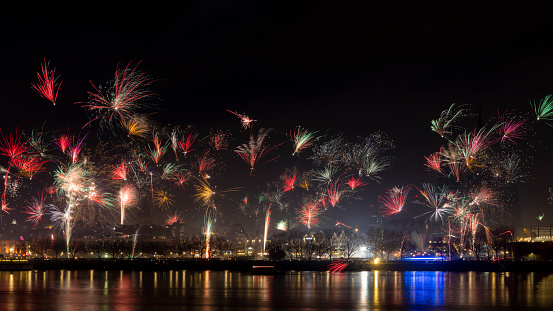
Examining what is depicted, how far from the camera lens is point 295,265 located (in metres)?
96.6

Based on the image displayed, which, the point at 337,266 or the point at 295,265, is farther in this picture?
the point at 295,265

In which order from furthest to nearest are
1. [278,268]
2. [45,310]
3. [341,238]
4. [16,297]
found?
[341,238] → [278,268] → [16,297] → [45,310]

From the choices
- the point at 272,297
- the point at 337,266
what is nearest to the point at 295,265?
the point at 337,266

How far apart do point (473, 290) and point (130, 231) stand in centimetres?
14652

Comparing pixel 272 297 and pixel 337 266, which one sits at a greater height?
pixel 272 297

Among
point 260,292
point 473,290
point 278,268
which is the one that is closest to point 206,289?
point 260,292

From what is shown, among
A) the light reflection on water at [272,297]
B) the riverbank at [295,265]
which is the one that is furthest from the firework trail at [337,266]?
the light reflection on water at [272,297]

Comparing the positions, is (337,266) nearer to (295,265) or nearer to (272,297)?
(295,265)

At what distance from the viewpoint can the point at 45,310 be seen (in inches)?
1416

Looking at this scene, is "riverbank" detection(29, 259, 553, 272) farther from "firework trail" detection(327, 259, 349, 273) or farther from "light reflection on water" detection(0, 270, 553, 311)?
"light reflection on water" detection(0, 270, 553, 311)

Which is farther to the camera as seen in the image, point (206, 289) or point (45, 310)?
point (206, 289)

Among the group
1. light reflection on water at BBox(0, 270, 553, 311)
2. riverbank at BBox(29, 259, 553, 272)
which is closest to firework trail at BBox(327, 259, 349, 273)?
riverbank at BBox(29, 259, 553, 272)

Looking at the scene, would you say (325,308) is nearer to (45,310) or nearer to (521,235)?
(45,310)

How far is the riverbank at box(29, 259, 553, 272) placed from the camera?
9050 cm
